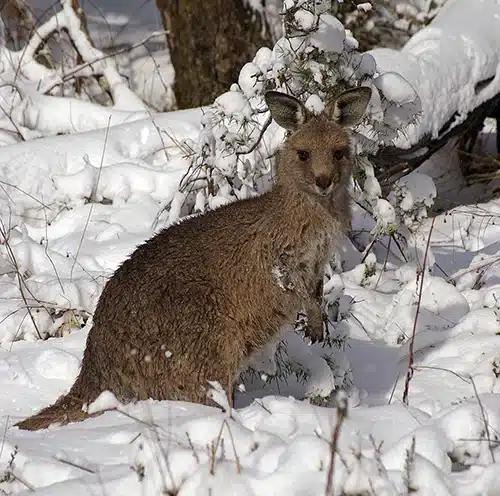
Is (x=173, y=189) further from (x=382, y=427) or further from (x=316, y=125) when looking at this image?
(x=382, y=427)

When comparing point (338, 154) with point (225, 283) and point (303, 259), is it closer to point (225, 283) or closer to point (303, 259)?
point (303, 259)

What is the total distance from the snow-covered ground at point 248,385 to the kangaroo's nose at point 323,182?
36.5 inches

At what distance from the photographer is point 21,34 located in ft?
33.7

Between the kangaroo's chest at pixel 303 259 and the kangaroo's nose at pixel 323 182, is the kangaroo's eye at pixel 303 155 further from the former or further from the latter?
the kangaroo's chest at pixel 303 259

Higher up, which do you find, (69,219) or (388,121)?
(388,121)

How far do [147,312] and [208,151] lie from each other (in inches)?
81.5

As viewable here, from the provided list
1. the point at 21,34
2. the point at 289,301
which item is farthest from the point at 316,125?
the point at 21,34

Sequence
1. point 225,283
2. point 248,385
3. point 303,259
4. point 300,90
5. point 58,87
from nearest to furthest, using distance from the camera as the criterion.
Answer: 1. point 225,283
2. point 303,259
3. point 248,385
4. point 300,90
5. point 58,87

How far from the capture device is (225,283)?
473 centimetres

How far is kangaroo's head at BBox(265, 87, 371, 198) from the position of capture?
484cm

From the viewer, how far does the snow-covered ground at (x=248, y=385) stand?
10.1 ft

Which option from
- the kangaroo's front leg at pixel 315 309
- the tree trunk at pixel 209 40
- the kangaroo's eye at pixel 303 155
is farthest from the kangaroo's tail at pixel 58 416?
the tree trunk at pixel 209 40

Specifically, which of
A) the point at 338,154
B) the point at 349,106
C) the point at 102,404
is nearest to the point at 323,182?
the point at 338,154

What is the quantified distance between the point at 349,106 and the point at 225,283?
1.14m
